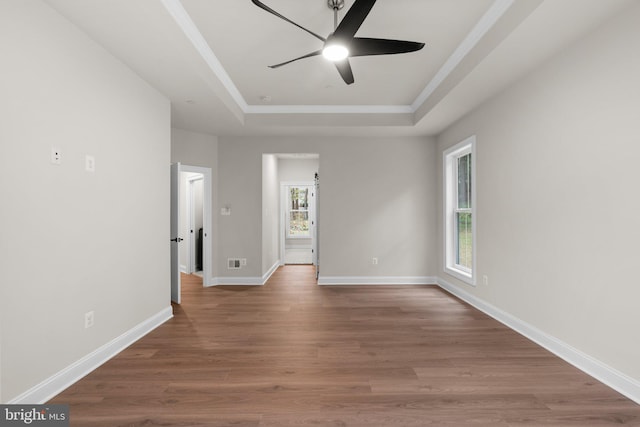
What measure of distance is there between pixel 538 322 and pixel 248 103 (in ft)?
14.0

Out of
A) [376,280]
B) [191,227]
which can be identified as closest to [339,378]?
[376,280]

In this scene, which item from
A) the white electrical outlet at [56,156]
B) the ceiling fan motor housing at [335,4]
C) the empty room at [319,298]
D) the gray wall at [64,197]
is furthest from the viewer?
the ceiling fan motor housing at [335,4]

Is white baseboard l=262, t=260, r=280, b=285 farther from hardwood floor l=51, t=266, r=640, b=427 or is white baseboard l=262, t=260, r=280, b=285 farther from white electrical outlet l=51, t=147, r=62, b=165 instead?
white electrical outlet l=51, t=147, r=62, b=165

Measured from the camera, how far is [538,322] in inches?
114

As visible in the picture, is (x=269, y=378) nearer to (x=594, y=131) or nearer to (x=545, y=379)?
(x=545, y=379)

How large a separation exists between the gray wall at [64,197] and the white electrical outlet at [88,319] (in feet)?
0.11

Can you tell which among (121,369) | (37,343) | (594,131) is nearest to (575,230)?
(594,131)

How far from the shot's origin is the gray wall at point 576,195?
2088 millimetres

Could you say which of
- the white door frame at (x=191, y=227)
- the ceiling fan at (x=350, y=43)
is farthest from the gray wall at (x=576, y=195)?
the white door frame at (x=191, y=227)

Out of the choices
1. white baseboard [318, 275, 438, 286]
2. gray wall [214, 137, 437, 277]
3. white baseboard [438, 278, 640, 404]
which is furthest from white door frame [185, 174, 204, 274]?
white baseboard [438, 278, 640, 404]

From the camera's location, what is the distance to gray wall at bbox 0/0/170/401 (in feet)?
5.89

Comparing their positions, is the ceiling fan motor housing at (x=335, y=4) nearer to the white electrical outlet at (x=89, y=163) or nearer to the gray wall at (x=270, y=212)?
the white electrical outlet at (x=89, y=163)

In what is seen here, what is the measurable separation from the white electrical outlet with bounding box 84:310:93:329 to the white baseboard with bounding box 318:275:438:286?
3433mm

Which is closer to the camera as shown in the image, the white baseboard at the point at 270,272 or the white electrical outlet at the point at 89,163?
the white electrical outlet at the point at 89,163
